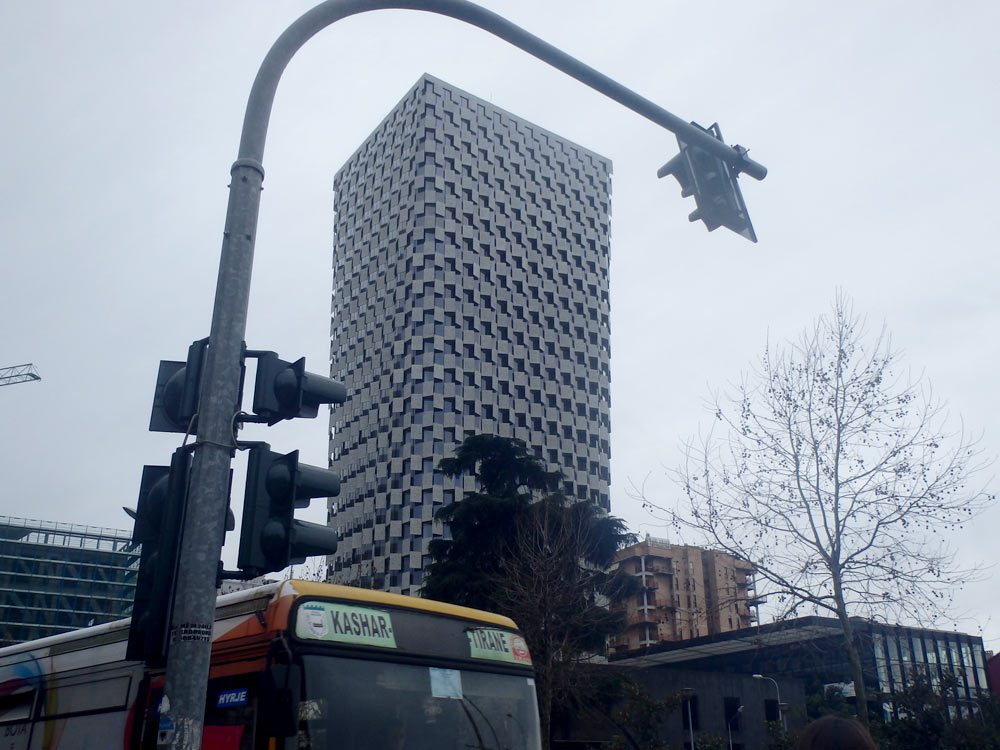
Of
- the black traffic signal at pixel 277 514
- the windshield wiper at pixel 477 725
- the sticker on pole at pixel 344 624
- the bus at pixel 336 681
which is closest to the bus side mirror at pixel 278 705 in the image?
the bus at pixel 336 681

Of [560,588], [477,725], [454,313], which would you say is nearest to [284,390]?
[477,725]

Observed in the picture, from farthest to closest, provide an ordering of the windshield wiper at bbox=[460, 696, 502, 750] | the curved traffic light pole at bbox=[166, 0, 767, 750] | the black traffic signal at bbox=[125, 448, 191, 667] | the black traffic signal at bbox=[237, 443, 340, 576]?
the windshield wiper at bbox=[460, 696, 502, 750]
the black traffic signal at bbox=[237, 443, 340, 576]
the black traffic signal at bbox=[125, 448, 191, 667]
the curved traffic light pole at bbox=[166, 0, 767, 750]

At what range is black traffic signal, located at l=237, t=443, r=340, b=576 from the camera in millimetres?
4555

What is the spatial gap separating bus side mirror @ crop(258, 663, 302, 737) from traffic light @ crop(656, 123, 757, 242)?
3782mm

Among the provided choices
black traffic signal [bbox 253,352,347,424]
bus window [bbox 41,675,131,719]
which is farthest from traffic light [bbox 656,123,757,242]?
bus window [bbox 41,675,131,719]

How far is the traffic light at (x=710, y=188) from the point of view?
6156 mm

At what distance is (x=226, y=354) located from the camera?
4.86m

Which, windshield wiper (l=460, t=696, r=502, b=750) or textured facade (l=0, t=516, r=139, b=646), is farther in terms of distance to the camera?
textured facade (l=0, t=516, r=139, b=646)

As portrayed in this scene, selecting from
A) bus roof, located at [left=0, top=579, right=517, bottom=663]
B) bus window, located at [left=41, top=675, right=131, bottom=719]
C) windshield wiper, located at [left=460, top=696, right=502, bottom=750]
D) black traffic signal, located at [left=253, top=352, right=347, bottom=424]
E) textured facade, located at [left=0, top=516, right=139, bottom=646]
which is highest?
textured facade, located at [left=0, top=516, right=139, bottom=646]

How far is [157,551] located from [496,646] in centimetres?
333

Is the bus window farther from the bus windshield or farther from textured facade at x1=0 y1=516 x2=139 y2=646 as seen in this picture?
textured facade at x1=0 y1=516 x2=139 y2=646

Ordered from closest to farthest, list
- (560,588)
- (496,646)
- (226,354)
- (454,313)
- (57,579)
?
(226,354)
(496,646)
(560,588)
(454,313)
(57,579)

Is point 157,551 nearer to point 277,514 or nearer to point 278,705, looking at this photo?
point 277,514

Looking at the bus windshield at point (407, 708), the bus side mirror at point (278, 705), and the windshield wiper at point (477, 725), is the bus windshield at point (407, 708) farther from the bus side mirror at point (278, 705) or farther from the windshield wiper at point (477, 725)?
the bus side mirror at point (278, 705)
